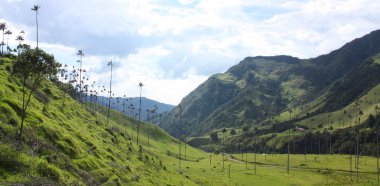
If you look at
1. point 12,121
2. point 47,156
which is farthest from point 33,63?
point 47,156

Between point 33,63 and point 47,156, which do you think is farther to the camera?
point 33,63

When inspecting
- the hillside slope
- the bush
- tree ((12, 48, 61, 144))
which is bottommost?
the hillside slope

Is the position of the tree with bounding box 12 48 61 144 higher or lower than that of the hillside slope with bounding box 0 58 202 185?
higher

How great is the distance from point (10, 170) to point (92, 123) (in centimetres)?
8050

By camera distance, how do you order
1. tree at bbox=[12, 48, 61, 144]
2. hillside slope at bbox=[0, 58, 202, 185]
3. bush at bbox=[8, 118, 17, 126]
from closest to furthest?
hillside slope at bbox=[0, 58, 202, 185] < tree at bbox=[12, 48, 61, 144] < bush at bbox=[8, 118, 17, 126]

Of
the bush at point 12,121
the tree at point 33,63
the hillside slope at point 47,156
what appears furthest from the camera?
the bush at point 12,121

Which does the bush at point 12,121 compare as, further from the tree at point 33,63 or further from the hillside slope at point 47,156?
the tree at point 33,63

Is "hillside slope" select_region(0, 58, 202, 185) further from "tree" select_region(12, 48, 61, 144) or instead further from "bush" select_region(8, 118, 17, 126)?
"tree" select_region(12, 48, 61, 144)

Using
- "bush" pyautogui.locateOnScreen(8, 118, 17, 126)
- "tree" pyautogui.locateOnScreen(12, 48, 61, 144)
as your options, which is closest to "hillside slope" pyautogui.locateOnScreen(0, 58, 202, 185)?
"bush" pyautogui.locateOnScreen(8, 118, 17, 126)

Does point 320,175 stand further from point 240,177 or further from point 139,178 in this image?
point 139,178

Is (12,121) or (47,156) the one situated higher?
(12,121)

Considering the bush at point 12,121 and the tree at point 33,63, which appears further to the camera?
the bush at point 12,121

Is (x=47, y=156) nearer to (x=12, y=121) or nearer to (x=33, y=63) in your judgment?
(x=12, y=121)

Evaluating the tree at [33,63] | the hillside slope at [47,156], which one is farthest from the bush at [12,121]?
the tree at [33,63]
